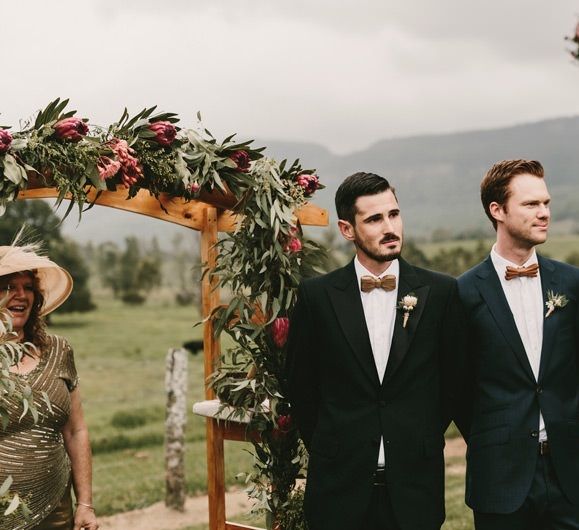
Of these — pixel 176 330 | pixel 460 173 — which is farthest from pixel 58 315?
pixel 460 173

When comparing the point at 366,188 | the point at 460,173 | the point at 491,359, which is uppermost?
the point at 460,173

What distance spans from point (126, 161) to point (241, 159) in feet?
2.47

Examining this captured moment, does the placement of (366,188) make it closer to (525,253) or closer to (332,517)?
(525,253)

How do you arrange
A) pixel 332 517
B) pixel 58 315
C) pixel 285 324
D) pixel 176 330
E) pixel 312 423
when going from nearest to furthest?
pixel 332 517, pixel 312 423, pixel 285 324, pixel 58 315, pixel 176 330

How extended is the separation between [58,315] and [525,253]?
3005 centimetres

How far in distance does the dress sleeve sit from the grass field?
4034mm

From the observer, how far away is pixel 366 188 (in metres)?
3.45

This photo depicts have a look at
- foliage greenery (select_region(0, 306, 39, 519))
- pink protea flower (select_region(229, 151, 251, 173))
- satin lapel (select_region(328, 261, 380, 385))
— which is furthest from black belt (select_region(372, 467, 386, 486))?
pink protea flower (select_region(229, 151, 251, 173))

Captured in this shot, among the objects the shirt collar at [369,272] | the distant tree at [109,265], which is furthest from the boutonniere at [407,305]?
the distant tree at [109,265]

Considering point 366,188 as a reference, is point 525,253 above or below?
below

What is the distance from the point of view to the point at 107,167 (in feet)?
13.3

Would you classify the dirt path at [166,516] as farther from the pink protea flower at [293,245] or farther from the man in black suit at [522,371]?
the man in black suit at [522,371]

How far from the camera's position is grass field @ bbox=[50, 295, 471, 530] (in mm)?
10695

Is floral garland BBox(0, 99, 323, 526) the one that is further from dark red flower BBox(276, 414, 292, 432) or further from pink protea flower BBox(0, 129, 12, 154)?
pink protea flower BBox(0, 129, 12, 154)
